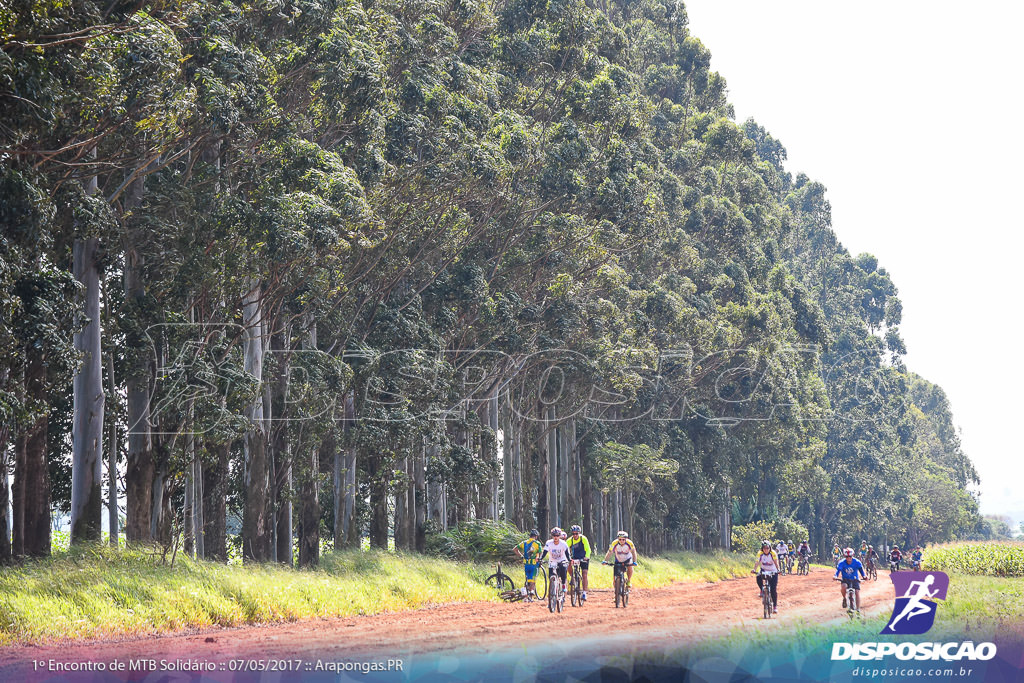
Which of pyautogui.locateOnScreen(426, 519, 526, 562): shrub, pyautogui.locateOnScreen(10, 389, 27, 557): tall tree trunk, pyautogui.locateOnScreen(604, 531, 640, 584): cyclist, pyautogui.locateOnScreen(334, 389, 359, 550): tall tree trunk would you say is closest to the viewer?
pyautogui.locateOnScreen(10, 389, 27, 557): tall tree trunk

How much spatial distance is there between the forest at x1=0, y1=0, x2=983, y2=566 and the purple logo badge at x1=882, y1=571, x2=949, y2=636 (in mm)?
12570

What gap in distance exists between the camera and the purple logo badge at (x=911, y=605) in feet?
60.7

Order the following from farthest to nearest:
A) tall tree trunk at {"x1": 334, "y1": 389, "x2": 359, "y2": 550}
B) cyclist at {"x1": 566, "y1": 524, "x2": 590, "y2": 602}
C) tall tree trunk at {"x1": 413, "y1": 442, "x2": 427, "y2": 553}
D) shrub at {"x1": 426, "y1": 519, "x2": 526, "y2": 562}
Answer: tall tree trunk at {"x1": 413, "y1": 442, "x2": 427, "y2": 553} < shrub at {"x1": 426, "y1": 519, "x2": 526, "y2": 562} < tall tree trunk at {"x1": 334, "y1": 389, "x2": 359, "y2": 550} < cyclist at {"x1": 566, "y1": 524, "x2": 590, "y2": 602}

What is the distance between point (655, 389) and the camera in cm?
4906

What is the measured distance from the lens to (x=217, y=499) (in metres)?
31.5

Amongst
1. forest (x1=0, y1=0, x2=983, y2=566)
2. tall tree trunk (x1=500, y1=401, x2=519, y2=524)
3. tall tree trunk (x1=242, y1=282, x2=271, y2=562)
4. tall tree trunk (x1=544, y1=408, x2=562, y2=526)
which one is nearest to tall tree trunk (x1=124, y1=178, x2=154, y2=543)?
forest (x1=0, y1=0, x2=983, y2=566)

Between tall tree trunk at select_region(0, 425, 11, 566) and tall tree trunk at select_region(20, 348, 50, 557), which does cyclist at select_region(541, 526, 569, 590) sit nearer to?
tall tree trunk at select_region(20, 348, 50, 557)

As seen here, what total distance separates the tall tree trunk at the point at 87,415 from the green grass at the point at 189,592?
4.56 ft

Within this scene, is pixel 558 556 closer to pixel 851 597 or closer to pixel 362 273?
pixel 851 597

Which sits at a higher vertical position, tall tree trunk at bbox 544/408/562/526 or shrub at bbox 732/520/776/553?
tall tree trunk at bbox 544/408/562/526

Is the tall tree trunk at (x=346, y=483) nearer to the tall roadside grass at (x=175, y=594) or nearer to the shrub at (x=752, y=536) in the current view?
the tall roadside grass at (x=175, y=594)

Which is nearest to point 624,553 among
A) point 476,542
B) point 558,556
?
point 558,556

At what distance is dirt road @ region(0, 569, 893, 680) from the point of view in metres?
15.1

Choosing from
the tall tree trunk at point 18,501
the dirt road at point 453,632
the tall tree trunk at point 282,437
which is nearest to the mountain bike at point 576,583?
the dirt road at point 453,632
